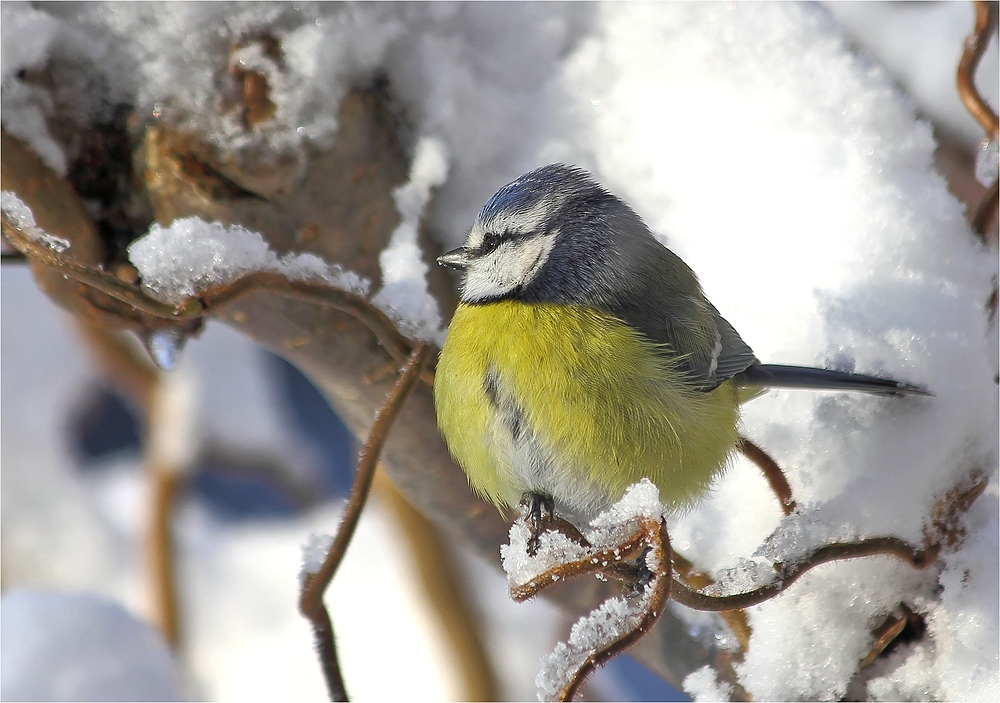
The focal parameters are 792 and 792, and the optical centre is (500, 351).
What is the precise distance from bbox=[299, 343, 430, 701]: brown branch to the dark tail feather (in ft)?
1.27

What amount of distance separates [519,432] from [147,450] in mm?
1574

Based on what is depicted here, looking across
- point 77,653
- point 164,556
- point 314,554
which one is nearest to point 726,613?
point 314,554

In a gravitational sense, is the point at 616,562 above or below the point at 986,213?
below

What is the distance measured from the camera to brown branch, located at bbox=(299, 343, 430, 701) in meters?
0.70

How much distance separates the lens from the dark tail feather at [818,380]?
76cm

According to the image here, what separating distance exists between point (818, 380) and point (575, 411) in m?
0.25

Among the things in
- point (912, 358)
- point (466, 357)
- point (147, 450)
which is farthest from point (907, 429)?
point (147, 450)

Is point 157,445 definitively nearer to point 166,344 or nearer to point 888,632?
point 166,344

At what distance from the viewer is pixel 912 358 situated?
78 cm

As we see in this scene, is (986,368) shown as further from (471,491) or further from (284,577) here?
(284,577)

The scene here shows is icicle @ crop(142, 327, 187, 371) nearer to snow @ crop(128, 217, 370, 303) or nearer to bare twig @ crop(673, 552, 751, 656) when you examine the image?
snow @ crop(128, 217, 370, 303)

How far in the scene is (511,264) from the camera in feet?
2.93

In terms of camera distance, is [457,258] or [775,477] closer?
[775,477]

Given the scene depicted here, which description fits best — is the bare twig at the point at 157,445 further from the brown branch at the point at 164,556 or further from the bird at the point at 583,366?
the bird at the point at 583,366
